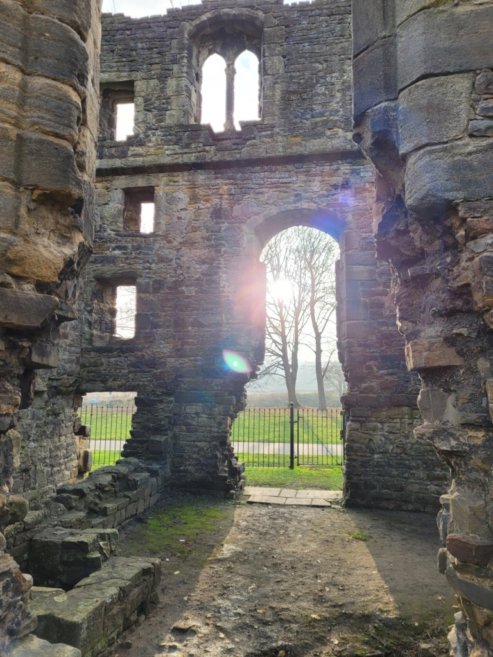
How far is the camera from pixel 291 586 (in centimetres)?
494

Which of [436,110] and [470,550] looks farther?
[436,110]

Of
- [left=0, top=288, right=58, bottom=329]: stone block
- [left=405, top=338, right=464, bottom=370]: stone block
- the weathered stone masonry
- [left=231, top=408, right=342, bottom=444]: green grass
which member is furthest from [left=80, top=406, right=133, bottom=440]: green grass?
[left=405, top=338, right=464, bottom=370]: stone block

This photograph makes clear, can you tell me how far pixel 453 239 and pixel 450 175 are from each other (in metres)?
0.33

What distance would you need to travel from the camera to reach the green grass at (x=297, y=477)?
32.3 ft

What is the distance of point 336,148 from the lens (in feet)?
31.5

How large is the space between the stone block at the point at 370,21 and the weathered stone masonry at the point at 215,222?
592 cm

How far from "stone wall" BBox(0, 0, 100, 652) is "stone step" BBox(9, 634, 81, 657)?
0.07 m

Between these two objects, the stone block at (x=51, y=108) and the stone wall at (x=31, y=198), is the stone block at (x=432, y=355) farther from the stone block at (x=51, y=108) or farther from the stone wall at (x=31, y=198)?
the stone block at (x=51, y=108)

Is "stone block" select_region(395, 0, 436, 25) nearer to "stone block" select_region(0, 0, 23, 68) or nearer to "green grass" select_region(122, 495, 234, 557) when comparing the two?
"stone block" select_region(0, 0, 23, 68)

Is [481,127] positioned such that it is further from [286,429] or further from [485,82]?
[286,429]

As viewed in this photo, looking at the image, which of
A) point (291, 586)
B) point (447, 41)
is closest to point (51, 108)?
point (447, 41)

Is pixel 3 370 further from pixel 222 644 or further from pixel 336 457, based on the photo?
pixel 336 457

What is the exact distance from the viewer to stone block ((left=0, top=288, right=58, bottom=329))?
2486mm

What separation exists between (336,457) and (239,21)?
11041mm
